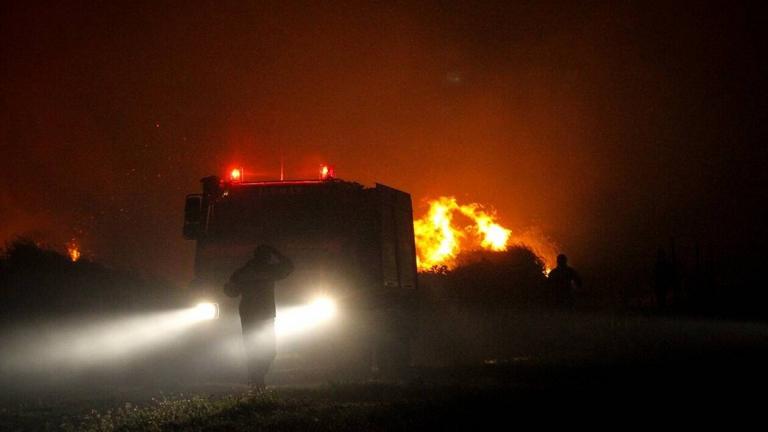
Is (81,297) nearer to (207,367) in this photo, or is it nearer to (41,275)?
(41,275)

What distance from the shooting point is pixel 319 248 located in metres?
14.6

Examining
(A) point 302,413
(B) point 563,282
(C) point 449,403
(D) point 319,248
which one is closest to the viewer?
(A) point 302,413

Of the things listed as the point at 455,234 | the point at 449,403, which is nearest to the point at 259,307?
the point at 449,403

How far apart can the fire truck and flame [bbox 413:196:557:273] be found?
1662cm

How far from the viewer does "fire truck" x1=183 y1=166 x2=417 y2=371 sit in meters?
14.3

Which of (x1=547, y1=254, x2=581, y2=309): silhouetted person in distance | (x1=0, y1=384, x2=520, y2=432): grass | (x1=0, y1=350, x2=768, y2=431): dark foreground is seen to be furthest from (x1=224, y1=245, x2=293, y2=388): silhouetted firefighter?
(x1=547, y1=254, x2=581, y2=309): silhouetted person in distance

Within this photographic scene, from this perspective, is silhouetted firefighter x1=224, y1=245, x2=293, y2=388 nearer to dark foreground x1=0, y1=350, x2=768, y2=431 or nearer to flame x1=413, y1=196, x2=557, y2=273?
dark foreground x1=0, y1=350, x2=768, y2=431

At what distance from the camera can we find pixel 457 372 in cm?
1455

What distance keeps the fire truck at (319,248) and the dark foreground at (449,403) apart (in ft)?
6.73

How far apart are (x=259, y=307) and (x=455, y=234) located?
84.5ft

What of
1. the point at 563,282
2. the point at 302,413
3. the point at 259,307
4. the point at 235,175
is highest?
the point at 235,175

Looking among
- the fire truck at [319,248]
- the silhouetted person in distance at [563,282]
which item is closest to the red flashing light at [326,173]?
the fire truck at [319,248]

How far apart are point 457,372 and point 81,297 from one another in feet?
41.4

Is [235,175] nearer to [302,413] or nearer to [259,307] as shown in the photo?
[259,307]
